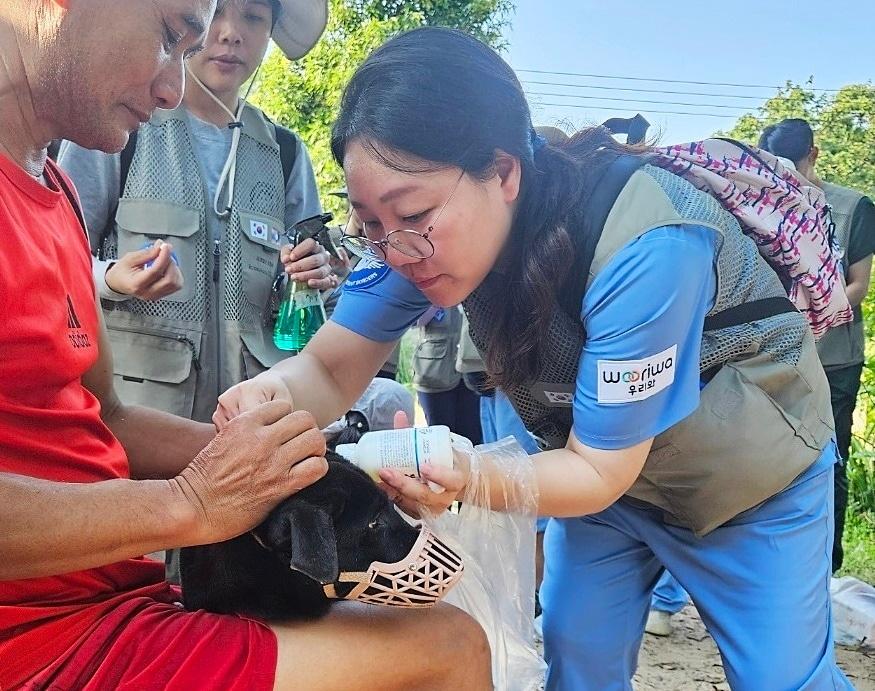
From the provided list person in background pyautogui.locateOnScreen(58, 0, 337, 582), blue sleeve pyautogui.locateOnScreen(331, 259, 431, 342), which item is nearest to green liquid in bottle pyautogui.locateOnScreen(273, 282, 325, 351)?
person in background pyautogui.locateOnScreen(58, 0, 337, 582)

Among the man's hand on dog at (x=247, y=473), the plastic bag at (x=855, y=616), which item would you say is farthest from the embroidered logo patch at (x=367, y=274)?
the plastic bag at (x=855, y=616)

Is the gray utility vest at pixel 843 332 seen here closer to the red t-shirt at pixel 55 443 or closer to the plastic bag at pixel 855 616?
the plastic bag at pixel 855 616

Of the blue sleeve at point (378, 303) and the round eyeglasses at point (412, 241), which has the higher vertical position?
the round eyeglasses at point (412, 241)

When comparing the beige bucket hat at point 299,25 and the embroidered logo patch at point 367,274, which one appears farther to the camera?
the beige bucket hat at point 299,25

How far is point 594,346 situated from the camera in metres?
1.71

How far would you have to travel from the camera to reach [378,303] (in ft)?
7.14

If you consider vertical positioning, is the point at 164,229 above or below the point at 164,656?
above

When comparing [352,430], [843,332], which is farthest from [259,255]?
[843,332]

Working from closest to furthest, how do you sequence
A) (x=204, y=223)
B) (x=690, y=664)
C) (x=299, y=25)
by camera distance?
(x=204, y=223), (x=299, y=25), (x=690, y=664)

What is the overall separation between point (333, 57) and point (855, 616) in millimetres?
11674

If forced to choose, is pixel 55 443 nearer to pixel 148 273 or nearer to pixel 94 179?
pixel 148 273

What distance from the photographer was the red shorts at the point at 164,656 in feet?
4.35

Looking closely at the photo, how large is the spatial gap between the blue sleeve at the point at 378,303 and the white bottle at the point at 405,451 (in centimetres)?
53

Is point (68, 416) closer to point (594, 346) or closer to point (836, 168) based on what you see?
point (594, 346)
